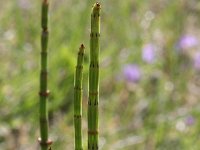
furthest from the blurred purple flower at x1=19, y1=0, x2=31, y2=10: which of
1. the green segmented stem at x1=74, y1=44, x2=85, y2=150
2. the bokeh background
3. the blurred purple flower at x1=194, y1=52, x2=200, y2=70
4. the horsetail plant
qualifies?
the green segmented stem at x1=74, y1=44, x2=85, y2=150

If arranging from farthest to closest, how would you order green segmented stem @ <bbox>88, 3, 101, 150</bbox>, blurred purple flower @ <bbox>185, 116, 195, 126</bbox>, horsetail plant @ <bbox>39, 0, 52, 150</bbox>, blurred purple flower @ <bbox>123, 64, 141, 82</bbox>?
blurred purple flower @ <bbox>123, 64, 141, 82</bbox> → blurred purple flower @ <bbox>185, 116, 195, 126</bbox> → horsetail plant @ <bbox>39, 0, 52, 150</bbox> → green segmented stem @ <bbox>88, 3, 101, 150</bbox>

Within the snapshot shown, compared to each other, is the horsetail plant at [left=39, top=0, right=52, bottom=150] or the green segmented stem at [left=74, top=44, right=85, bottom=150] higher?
the horsetail plant at [left=39, top=0, right=52, bottom=150]

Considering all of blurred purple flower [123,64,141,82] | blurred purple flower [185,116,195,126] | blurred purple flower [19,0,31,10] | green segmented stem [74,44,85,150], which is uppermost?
blurred purple flower [19,0,31,10]

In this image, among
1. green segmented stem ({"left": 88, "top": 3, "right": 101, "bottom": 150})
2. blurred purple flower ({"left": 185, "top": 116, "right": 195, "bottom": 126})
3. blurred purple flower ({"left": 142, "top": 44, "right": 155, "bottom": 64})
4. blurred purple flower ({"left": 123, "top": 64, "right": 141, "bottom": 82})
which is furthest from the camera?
blurred purple flower ({"left": 142, "top": 44, "right": 155, "bottom": 64})

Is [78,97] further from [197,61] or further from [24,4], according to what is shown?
[24,4]

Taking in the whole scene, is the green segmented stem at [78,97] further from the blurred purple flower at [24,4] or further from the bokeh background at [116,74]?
the blurred purple flower at [24,4]

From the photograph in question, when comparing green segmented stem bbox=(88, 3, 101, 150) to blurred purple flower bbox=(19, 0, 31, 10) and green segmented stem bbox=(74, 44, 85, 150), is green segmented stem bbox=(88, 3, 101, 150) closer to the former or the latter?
green segmented stem bbox=(74, 44, 85, 150)

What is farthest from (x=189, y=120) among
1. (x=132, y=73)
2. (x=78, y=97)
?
(x=78, y=97)

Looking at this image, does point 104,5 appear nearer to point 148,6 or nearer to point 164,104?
point 148,6
